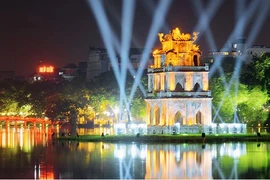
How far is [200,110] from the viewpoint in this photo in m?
77.1

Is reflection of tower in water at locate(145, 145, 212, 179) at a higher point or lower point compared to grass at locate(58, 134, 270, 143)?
lower

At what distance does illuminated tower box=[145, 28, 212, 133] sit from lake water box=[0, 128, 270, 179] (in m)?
11.4

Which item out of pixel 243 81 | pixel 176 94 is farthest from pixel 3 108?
pixel 176 94

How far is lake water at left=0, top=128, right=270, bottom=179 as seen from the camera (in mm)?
42719

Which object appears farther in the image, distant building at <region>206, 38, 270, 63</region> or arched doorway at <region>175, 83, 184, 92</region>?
distant building at <region>206, 38, 270, 63</region>

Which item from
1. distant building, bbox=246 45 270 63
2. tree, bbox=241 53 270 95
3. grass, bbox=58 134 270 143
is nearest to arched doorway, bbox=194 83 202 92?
grass, bbox=58 134 270 143

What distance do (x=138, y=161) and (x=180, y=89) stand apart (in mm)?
29998

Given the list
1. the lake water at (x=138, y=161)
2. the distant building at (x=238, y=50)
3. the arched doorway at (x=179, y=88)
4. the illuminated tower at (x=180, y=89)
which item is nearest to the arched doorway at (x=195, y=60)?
the illuminated tower at (x=180, y=89)

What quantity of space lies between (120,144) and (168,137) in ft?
15.0

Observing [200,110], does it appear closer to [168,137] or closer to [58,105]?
[168,137]

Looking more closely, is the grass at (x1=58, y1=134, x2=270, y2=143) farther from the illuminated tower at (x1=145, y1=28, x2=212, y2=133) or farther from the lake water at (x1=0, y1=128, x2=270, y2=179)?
the illuminated tower at (x1=145, y1=28, x2=212, y2=133)

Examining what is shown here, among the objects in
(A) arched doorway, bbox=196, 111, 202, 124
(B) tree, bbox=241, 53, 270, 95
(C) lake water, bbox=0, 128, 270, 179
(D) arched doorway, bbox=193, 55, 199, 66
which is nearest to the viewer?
(C) lake water, bbox=0, 128, 270, 179

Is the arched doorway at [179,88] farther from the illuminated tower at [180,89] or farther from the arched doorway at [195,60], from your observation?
the arched doorway at [195,60]

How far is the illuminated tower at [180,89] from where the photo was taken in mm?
76312
